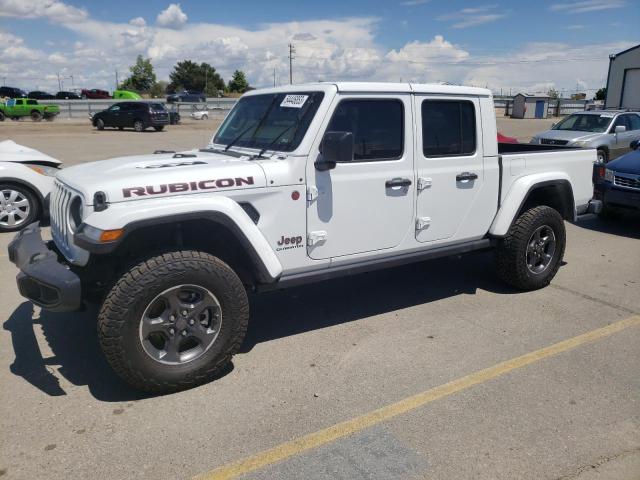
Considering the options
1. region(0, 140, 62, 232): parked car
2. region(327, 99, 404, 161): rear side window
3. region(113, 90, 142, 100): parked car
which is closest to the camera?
region(327, 99, 404, 161): rear side window

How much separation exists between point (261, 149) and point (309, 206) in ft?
2.14

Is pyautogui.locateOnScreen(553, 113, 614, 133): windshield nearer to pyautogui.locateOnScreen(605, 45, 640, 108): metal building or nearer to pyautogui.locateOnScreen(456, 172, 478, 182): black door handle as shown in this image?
pyautogui.locateOnScreen(456, 172, 478, 182): black door handle

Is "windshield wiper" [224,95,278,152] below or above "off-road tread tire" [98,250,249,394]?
above

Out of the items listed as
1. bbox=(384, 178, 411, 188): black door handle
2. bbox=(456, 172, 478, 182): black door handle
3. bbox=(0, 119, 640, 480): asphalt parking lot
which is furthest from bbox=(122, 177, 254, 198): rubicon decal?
bbox=(456, 172, 478, 182): black door handle

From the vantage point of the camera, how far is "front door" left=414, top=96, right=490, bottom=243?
14.9 ft

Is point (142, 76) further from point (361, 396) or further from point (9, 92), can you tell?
point (361, 396)

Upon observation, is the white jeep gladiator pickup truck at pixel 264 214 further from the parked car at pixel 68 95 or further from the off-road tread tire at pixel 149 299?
the parked car at pixel 68 95

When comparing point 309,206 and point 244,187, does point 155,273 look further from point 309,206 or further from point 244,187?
point 309,206

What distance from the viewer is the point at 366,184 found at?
4199 millimetres

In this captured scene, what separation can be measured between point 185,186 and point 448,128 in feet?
7.80

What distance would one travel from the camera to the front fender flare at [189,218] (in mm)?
3213

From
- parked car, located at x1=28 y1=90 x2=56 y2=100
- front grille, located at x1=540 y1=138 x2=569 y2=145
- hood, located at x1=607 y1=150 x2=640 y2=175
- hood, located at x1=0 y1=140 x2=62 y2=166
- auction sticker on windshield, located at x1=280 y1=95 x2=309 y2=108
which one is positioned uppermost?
parked car, located at x1=28 y1=90 x2=56 y2=100

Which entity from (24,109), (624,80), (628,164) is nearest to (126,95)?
(24,109)

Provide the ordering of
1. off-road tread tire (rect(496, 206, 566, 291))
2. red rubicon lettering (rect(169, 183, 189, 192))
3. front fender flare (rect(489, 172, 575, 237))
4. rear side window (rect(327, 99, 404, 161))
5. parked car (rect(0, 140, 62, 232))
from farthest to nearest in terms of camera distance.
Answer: parked car (rect(0, 140, 62, 232)), off-road tread tire (rect(496, 206, 566, 291)), front fender flare (rect(489, 172, 575, 237)), rear side window (rect(327, 99, 404, 161)), red rubicon lettering (rect(169, 183, 189, 192))
